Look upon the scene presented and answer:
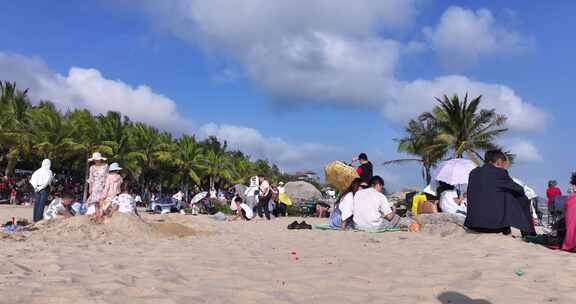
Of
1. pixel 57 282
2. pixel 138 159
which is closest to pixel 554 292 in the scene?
pixel 57 282

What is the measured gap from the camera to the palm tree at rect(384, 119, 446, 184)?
2846cm

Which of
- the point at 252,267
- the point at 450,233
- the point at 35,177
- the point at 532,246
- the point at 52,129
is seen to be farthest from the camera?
the point at 52,129

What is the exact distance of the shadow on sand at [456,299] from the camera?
312cm

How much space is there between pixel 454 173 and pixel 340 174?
9.46 feet

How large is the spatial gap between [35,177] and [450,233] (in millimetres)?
7533

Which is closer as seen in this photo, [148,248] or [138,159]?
[148,248]

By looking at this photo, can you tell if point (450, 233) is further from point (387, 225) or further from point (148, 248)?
point (148, 248)

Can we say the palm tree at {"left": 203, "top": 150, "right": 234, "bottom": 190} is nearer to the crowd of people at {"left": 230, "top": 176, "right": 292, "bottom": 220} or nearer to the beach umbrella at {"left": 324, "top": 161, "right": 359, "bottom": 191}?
the crowd of people at {"left": 230, "top": 176, "right": 292, "bottom": 220}

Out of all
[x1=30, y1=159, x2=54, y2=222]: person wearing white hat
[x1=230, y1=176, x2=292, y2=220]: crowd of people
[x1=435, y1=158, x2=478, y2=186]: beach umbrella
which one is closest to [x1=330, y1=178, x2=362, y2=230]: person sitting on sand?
[x1=435, y1=158, x2=478, y2=186]: beach umbrella

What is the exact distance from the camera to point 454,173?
30.9 feet

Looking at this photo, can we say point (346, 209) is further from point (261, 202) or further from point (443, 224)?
point (261, 202)

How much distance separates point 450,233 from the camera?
7.12 m

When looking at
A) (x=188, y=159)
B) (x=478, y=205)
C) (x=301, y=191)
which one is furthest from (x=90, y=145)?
(x=478, y=205)

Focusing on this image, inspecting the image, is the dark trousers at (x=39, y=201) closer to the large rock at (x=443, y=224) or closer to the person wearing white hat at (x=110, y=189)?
the person wearing white hat at (x=110, y=189)
